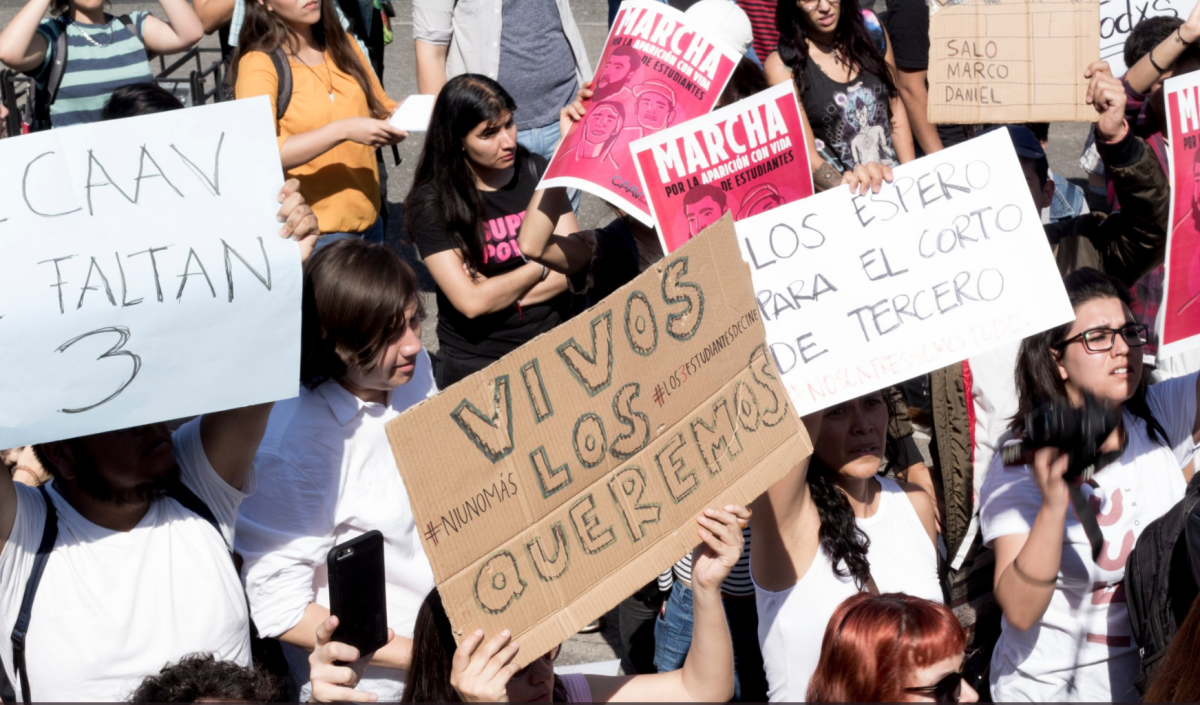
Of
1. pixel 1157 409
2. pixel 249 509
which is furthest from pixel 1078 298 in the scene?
pixel 249 509

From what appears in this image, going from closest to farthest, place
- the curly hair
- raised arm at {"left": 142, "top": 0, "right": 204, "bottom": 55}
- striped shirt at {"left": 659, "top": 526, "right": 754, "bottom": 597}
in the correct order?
the curly hair, striped shirt at {"left": 659, "top": 526, "right": 754, "bottom": 597}, raised arm at {"left": 142, "top": 0, "right": 204, "bottom": 55}

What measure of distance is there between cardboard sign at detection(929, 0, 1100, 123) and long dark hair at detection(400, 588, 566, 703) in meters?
2.50

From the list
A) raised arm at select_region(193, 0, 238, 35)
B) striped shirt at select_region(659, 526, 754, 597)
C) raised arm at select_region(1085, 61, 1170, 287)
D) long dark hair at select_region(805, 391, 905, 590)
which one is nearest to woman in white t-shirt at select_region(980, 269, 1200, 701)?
long dark hair at select_region(805, 391, 905, 590)

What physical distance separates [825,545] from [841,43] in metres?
2.47

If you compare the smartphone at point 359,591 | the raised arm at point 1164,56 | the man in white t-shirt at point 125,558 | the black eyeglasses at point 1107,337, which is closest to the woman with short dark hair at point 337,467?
the man in white t-shirt at point 125,558

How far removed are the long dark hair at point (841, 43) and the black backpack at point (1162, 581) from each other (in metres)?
2.41

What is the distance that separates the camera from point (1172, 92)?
3008 millimetres

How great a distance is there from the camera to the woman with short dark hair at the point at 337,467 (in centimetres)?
258

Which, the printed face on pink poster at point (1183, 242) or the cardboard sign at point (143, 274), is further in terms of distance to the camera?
the printed face on pink poster at point (1183, 242)

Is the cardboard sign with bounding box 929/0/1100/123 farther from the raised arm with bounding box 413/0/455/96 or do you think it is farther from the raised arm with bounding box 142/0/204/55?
the raised arm with bounding box 142/0/204/55

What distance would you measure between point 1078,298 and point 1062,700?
956 mm

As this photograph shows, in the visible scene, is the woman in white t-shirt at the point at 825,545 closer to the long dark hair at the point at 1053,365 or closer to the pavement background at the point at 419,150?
the long dark hair at the point at 1053,365

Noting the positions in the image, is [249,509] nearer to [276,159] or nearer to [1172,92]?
[276,159]

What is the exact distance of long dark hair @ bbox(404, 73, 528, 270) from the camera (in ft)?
13.0
